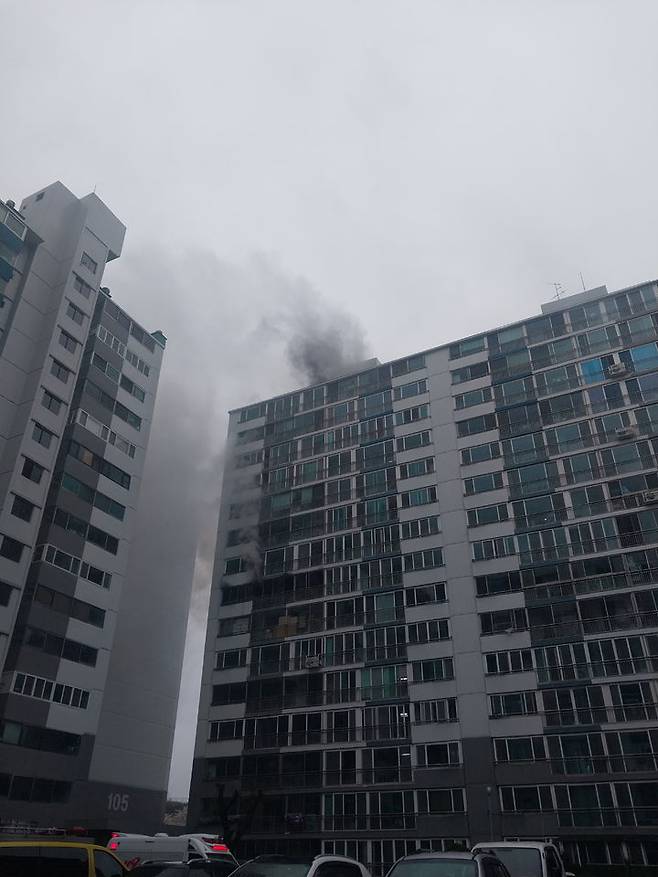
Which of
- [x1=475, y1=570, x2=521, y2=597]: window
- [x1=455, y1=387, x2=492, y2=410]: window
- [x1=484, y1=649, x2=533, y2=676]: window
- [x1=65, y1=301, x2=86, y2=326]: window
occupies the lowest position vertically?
[x1=484, y1=649, x2=533, y2=676]: window

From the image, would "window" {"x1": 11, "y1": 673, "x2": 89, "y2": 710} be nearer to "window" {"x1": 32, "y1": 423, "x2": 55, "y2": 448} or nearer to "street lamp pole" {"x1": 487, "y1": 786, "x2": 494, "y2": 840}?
"window" {"x1": 32, "y1": 423, "x2": 55, "y2": 448}

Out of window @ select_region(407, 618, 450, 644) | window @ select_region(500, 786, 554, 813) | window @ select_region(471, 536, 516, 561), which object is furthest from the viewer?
window @ select_region(471, 536, 516, 561)

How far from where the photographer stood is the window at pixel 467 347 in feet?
218

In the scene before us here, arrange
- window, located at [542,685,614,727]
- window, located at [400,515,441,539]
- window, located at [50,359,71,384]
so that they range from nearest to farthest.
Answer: window, located at [542,685,614,727] < window, located at [50,359,71,384] < window, located at [400,515,441,539]

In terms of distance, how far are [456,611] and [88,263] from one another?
141 ft

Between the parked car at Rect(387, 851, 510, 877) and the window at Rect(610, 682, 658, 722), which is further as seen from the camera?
the window at Rect(610, 682, 658, 722)

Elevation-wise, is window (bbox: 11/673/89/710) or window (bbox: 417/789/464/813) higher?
window (bbox: 11/673/89/710)

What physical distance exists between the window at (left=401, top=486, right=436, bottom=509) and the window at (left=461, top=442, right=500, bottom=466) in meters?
3.69

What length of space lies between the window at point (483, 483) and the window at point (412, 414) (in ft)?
27.2

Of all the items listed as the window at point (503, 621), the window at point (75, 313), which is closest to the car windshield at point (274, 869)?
the window at point (503, 621)

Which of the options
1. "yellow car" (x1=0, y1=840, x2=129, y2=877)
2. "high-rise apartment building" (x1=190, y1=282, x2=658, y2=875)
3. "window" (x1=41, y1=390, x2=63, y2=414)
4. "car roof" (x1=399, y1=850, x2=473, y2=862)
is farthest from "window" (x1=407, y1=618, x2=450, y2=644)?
"car roof" (x1=399, y1=850, x2=473, y2=862)

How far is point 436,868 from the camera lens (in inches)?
417

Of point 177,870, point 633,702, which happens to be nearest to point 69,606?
point 633,702

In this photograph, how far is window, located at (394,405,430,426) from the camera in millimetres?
65963
